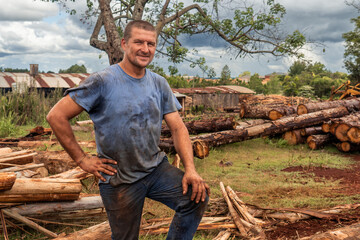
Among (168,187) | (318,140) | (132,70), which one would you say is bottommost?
(318,140)

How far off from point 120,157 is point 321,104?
12243mm

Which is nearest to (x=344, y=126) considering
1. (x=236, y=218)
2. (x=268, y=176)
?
(x=268, y=176)

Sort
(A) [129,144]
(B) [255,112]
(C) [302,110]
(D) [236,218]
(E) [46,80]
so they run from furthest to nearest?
1. (E) [46,80]
2. (B) [255,112]
3. (C) [302,110]
4. (D) [236,218]
5. (A) [129,144]

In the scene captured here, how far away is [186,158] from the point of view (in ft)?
9.45

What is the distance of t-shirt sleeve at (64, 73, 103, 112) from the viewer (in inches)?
102

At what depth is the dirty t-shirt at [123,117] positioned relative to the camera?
8.68 ft

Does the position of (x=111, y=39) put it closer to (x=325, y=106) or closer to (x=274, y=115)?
(x=274, y=115)

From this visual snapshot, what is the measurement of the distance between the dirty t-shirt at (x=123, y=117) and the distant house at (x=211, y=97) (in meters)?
15.7

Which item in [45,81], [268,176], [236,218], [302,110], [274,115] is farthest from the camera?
[45,81]

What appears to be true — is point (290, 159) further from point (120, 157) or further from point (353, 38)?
point (353, 38)

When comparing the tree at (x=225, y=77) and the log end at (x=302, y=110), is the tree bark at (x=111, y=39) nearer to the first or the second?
the log end at (x=302, y=110)

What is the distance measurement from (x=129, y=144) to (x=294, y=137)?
975 cm

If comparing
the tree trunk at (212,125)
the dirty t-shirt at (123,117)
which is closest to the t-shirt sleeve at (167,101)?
the dirty t-shirt at (123,117)

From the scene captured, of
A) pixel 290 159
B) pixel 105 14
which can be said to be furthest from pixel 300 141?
pixel 105 14
